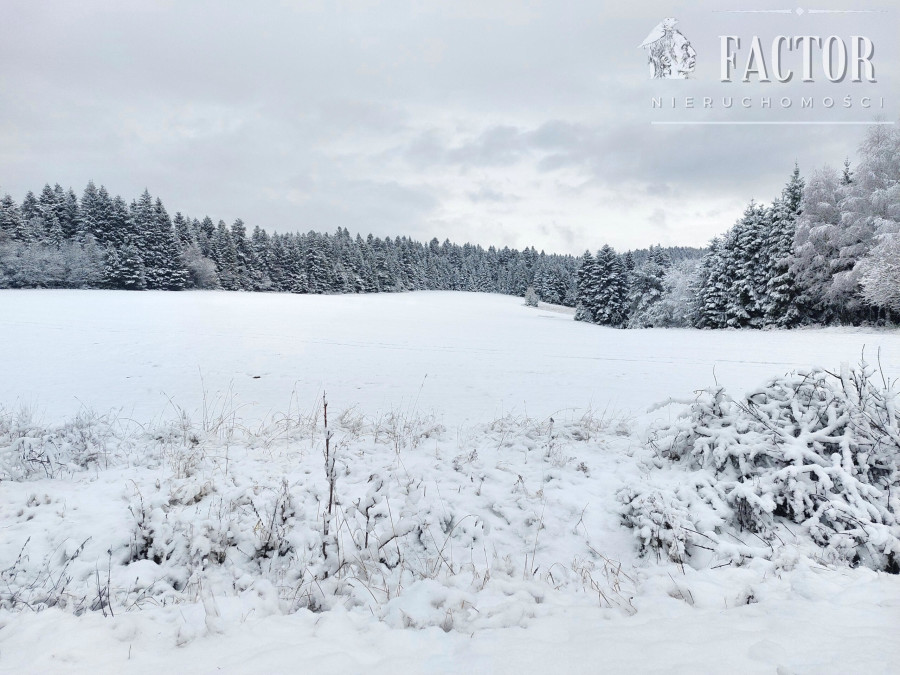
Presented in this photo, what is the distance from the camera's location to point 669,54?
13.9 meters

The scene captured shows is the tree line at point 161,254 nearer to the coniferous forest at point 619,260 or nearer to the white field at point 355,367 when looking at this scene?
the coniferous forest at point 619,260

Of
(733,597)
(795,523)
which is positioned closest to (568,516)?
(733,597)

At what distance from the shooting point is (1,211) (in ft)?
135

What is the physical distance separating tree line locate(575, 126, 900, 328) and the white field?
3.81 m

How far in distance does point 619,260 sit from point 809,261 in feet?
69.0

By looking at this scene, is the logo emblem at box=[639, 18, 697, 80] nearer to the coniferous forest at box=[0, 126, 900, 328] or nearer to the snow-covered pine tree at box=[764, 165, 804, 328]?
the coniferous forest at box=[0, 126, 900, 328]

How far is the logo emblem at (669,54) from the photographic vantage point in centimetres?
1352

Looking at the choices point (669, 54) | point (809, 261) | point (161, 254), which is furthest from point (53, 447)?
point (161, 254)

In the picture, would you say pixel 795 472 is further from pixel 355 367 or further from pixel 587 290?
pixel 587 290

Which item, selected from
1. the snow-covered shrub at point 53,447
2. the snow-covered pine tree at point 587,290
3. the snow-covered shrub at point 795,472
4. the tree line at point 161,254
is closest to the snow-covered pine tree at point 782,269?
the snow-covered pine tree at point 587,290

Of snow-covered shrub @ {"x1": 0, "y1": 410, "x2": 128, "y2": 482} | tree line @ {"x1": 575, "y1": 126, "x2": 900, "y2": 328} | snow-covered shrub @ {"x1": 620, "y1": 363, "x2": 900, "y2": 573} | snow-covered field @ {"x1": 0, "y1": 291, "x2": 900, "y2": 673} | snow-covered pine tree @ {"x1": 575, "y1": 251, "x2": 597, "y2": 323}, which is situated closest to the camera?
snow-covered field @ {"x1": 0, "y1": 291, "x2": 900, "y2": 673}

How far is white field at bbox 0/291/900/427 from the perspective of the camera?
8.44m

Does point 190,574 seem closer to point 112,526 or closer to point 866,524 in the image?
point 112,526

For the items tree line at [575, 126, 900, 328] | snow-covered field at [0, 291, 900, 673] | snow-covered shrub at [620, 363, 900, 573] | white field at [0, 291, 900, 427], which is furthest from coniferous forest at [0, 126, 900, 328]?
snow-covered field at [0, 291, 900, 673]
